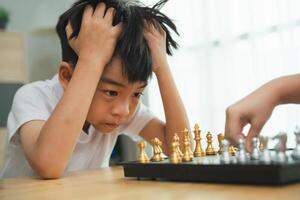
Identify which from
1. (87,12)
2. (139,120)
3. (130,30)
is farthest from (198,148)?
(139,120)

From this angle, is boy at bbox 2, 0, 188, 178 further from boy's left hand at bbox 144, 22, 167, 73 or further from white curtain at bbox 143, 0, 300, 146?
white curtain at bbox 143, 0, 300, 146

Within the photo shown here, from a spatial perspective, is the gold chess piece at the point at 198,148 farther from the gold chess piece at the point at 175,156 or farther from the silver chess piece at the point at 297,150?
the silver chess piece at the point at 297,150

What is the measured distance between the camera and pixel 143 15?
1.17m

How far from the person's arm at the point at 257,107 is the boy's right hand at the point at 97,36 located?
376 millimetres

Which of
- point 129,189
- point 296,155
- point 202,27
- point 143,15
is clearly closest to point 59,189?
point 129,189

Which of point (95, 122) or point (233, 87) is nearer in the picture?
point (95, 122)

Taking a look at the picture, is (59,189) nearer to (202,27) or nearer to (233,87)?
(233,87)

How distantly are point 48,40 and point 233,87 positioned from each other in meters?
1.74

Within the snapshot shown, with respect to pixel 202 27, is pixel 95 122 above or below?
below

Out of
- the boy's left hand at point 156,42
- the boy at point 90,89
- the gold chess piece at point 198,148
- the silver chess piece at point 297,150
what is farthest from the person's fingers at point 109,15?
the silver chess piece at point 297,150

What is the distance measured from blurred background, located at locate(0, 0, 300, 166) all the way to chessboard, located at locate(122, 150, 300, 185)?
0.98m

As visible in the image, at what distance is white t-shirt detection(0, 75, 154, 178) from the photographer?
3.70ft

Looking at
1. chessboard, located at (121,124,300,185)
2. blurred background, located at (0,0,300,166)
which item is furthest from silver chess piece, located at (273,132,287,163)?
blurred background, located at (0,0,300,166)

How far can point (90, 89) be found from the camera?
3.21 ft
